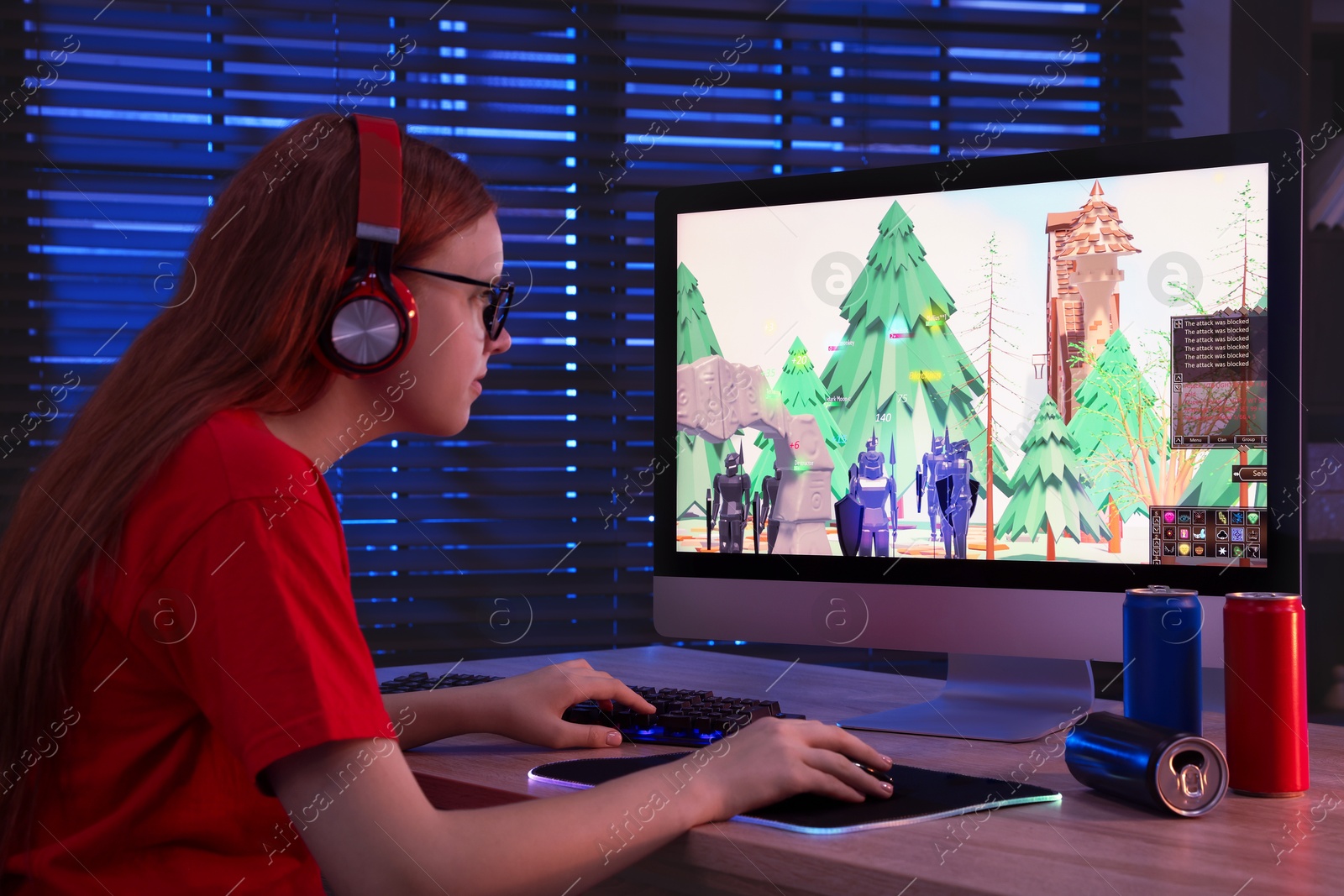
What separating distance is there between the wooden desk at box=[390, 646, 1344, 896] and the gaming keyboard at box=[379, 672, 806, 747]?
2cm

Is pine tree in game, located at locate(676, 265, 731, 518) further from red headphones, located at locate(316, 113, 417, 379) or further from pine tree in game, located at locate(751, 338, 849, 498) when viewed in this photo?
red headphones, located at locate(316, 113, 417, 379)

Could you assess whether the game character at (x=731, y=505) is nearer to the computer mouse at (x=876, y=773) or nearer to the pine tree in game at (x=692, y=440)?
the pine tree in game at (x=692, y=440)

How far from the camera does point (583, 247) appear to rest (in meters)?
1.99

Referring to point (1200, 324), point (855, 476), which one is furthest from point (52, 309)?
point (1200, 324)

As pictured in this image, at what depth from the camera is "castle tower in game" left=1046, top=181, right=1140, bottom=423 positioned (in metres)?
1.07

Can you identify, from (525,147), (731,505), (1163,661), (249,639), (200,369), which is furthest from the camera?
(525,147)

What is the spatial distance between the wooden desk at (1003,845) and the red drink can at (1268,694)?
19 mm

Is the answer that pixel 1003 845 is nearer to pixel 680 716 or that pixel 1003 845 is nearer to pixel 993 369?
pixel 680 716

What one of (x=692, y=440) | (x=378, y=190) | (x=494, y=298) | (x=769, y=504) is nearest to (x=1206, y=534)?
(x=769, y=504)

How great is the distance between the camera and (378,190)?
805 millimetres

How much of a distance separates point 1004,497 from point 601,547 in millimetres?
984

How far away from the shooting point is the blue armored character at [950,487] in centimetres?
113

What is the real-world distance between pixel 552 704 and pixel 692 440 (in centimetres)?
38

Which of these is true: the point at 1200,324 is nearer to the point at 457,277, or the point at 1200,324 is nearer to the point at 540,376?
the point at 457,277
